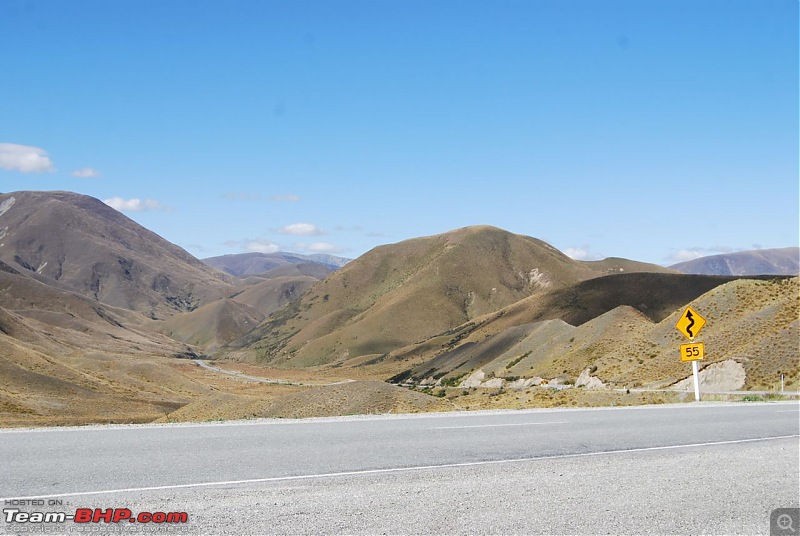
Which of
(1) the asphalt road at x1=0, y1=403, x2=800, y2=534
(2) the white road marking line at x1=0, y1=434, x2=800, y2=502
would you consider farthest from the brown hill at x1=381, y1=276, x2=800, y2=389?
(1) the asphalt road at x1=0, y1=403, x2=800, y2=534

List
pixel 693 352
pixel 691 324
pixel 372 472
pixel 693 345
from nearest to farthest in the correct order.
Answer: pixel 372 472, pixel 693 352, pixel 693 345, pixel 691 324

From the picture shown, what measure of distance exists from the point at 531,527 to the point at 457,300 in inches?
7444

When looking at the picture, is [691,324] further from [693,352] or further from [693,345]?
[693,352]

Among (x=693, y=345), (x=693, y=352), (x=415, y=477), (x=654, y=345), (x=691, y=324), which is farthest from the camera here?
(x=654, y=345)

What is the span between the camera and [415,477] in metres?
10.3

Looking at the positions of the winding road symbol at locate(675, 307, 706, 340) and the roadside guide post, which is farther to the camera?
the winding road symbol at locate(675, 307, 706, 340)

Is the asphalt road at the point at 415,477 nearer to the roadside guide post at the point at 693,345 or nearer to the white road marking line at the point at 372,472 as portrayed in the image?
the white road marking line at the point at 372,472

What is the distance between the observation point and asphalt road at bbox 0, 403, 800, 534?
812 cm

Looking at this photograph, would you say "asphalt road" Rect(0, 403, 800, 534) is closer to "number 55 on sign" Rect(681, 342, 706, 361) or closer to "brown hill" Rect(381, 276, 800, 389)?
"number 55 on sign" Rect(681, 342, 706, 361)

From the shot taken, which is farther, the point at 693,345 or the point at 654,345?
the point at 654,345

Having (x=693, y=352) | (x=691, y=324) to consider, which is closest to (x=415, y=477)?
(x=693, y=352)

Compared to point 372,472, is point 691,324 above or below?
above

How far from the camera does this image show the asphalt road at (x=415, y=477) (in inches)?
320

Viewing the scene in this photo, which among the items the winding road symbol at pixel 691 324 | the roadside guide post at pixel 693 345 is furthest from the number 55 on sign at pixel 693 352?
the winding road symbol at pixel 691 324
